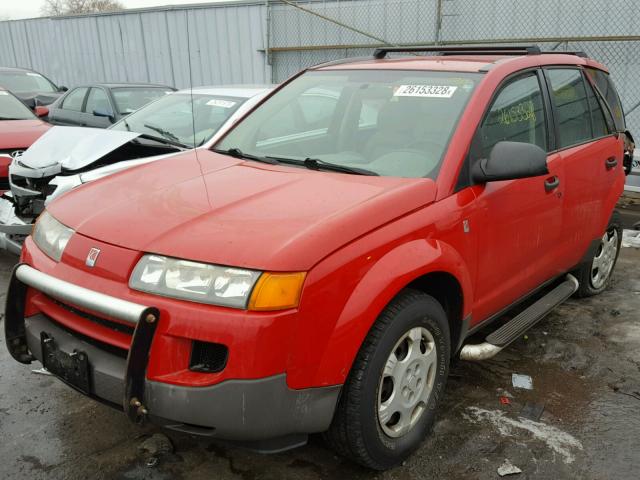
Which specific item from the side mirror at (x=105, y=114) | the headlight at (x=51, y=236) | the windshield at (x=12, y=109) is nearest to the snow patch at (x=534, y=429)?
the headlight at (x=51, y=236)

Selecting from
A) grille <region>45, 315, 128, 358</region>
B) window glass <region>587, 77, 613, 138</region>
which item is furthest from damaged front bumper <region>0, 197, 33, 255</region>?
window glass <region>587, 77, 613, 138</region>

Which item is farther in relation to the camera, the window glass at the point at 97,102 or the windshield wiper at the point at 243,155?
the window glass at the point at 97,102

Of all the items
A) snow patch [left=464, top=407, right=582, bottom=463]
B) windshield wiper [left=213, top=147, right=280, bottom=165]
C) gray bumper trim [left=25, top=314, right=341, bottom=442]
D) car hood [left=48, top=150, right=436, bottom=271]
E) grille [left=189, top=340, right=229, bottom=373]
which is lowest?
snow patch [left=464, top=407, right=582, bottom=463]

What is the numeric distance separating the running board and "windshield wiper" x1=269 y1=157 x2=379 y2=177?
1050 millimetres

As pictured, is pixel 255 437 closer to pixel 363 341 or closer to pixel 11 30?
pixel 363 341

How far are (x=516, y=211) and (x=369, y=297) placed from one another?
126cm

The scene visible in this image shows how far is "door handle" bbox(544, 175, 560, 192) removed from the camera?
327cm

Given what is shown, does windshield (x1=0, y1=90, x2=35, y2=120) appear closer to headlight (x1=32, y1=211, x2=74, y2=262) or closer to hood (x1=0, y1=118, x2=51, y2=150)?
hood (x1=0, y1=118, x2=51, y2=150)

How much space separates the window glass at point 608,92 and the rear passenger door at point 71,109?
23.4 feet

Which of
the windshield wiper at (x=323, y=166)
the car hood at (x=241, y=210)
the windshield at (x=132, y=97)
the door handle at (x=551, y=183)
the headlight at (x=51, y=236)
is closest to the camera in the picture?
the car hood at (x=241, y=210)

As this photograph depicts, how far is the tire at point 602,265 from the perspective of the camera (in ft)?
14.6

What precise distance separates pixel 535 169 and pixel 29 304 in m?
2.35

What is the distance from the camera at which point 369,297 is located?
86.4 inches

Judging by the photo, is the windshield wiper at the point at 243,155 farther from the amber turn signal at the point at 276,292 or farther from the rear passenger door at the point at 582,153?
the rear passenger door at the point at 582,153
